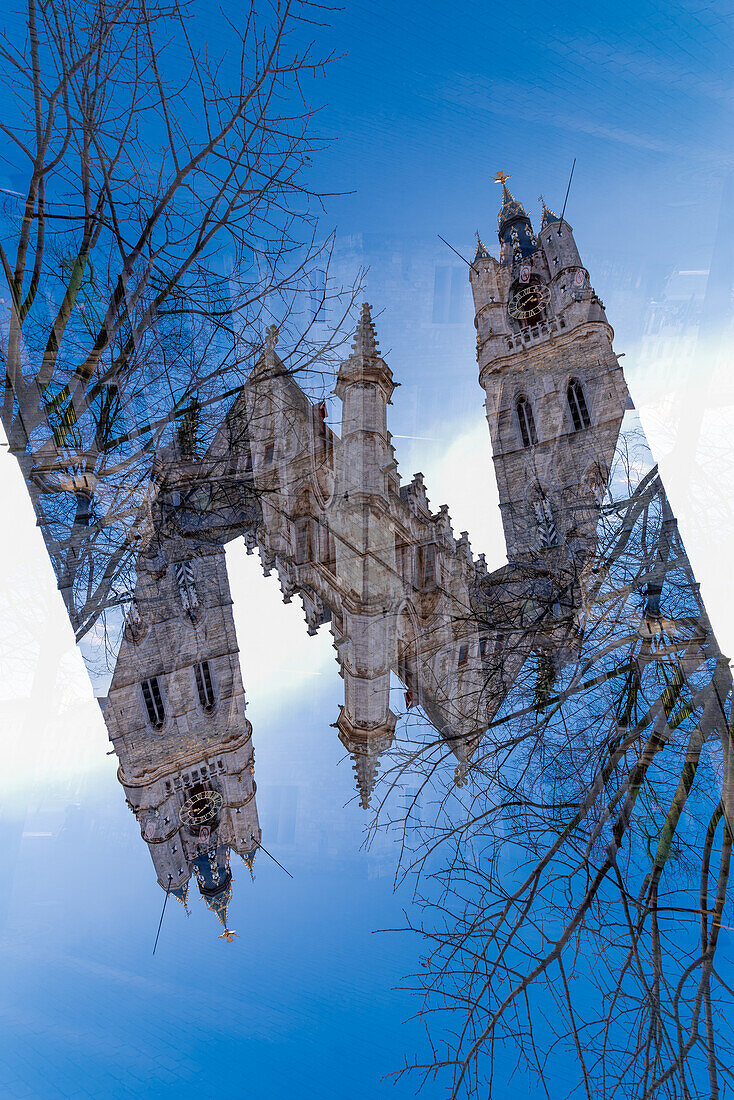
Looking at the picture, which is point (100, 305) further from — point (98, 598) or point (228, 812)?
point (228, 812)

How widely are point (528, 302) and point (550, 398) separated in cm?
572

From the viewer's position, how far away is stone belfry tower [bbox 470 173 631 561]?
Answer: 3635mm

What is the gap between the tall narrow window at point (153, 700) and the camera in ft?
9.25

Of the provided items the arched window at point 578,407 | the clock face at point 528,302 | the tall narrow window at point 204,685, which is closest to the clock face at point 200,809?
the tall narrow window at point 204,685

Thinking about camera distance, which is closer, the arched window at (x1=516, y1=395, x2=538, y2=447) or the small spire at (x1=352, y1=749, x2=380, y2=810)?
the small spire at (x1=352, y1=749, x2=380, y2=810)

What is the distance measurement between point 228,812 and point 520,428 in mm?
4594

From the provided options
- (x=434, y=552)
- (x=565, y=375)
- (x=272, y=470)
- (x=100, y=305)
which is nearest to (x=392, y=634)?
(x=434, y=552)

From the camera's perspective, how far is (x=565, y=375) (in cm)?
675

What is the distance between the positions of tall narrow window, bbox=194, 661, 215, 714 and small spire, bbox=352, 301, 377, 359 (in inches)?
90.4

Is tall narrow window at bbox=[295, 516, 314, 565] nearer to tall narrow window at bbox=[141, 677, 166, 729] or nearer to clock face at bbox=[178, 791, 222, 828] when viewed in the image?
tall narrow window at bbox=[141, 677, 166, 729]

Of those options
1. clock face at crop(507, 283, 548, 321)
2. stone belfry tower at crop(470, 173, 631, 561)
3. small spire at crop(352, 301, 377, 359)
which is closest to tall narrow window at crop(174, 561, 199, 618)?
small spire at crop(352, 301, 377, 359)

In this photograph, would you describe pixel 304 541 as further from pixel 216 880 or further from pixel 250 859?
pixel 216 880

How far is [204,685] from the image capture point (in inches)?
118

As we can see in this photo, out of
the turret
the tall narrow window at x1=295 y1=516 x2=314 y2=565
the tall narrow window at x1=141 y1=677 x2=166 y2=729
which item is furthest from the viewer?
the tall narrow window at x1=295 y1=516 x2=314 y2=565
